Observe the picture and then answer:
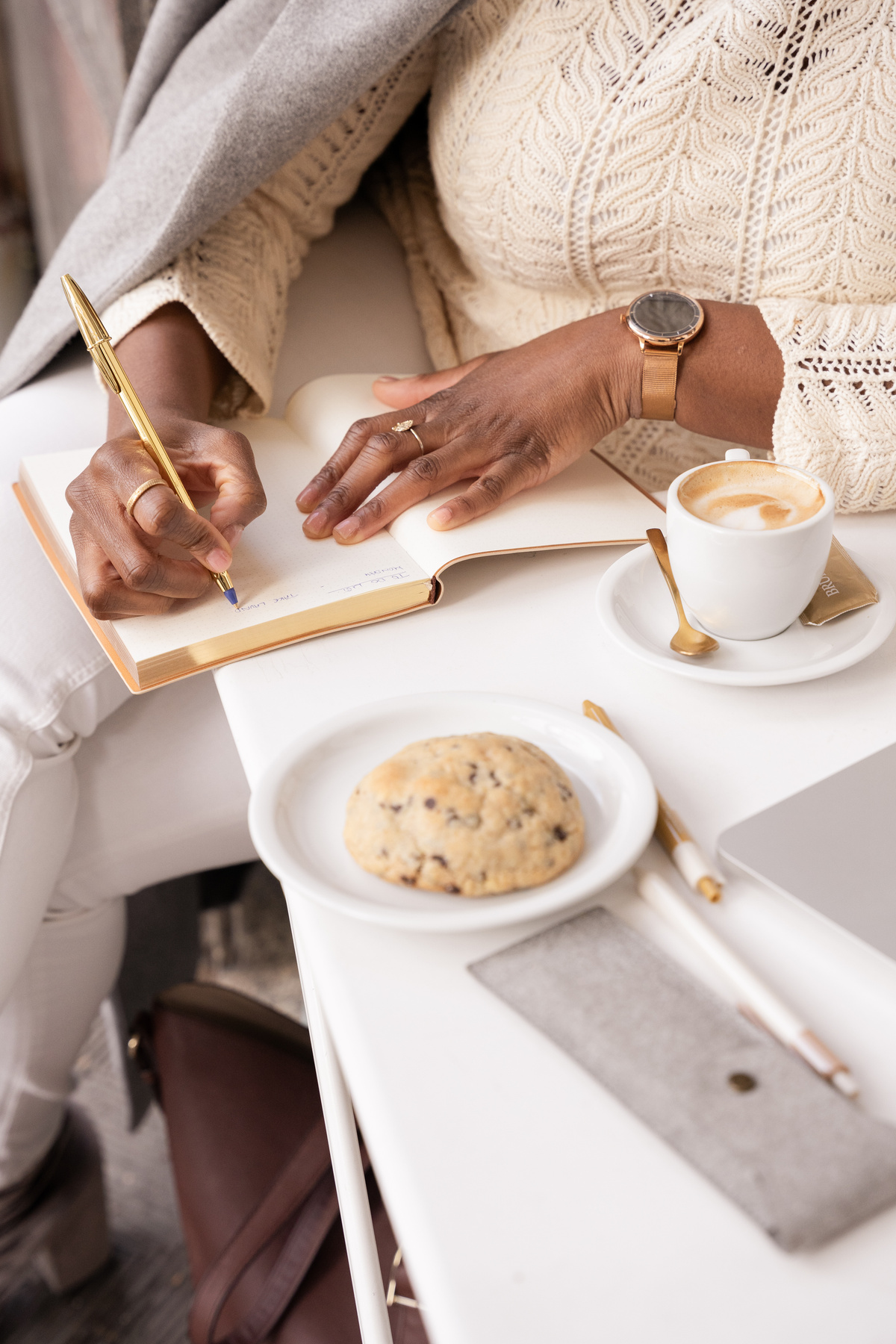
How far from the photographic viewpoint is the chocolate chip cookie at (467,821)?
1.23ft

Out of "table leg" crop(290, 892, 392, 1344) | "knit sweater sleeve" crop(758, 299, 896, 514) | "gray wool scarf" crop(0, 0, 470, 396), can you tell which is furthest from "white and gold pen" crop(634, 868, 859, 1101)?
"gray wool scarf" crop(0, 0, 470, 396)

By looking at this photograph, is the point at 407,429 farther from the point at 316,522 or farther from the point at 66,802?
the point at 66,802

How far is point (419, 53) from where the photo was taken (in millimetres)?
929

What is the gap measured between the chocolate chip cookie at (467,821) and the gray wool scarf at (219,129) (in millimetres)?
641

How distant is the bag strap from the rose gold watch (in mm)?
604

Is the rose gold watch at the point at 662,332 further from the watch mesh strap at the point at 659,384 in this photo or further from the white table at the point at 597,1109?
the white table at the point at 597,1109

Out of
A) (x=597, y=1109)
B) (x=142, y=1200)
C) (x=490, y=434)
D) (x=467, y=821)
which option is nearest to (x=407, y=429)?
(x=490, y=434)

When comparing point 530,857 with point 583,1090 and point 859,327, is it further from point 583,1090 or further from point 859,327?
point 859,327

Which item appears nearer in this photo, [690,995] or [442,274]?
[690,995]

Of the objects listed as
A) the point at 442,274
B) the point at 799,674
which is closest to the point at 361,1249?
the point at 799,674

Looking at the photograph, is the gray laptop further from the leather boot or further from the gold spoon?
the leather boot

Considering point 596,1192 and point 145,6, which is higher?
point 145,6

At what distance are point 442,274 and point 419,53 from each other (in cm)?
21

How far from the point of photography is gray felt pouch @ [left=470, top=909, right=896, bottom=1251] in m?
0.28
